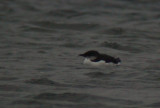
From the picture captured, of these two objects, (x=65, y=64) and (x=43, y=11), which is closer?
(x=65, y=64)

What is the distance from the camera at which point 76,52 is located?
20.9 meters

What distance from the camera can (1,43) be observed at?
22219mm

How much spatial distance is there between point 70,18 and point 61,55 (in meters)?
8.71

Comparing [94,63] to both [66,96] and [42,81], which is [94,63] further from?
[66,96]

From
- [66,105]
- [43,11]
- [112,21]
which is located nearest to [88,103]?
[66,105]

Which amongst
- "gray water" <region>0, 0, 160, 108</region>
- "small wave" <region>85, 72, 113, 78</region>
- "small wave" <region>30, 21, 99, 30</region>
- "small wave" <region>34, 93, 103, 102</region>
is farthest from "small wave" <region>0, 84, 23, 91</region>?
"small wave" <region>30, 21, 99, 30</region>

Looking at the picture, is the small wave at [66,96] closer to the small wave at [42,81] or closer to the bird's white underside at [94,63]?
the small wave at [42,81]

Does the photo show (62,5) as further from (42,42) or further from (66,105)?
(66,105)

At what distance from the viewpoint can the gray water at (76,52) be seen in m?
14.7

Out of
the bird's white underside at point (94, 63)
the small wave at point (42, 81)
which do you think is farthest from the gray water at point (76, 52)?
the bird's white underside at point (94, 63)

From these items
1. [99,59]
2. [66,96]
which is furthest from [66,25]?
[66,96]

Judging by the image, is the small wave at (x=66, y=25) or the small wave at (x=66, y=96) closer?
the small wave at (x=66, y=96)

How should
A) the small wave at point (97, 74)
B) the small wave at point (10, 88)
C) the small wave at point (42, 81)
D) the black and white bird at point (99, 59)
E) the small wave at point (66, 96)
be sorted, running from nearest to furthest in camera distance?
the small wave at point (66, 96)
the small wave at point (10, 88)
the small wave at point (42, 81)
the small wave at point (97, 74)
the black and white bird at point (99, 59)

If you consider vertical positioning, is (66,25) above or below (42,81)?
below
